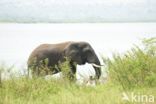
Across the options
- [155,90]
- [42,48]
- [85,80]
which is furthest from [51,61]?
[155,90]

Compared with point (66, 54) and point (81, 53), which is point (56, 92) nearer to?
point (81, 53)

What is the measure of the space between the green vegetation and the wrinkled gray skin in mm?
2643

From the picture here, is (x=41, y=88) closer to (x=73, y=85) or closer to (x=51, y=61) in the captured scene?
(x=73, y=85)

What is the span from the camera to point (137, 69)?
7148mm

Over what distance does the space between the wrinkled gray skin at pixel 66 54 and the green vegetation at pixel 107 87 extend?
2.64 m

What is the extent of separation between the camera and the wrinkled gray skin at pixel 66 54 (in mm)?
10891

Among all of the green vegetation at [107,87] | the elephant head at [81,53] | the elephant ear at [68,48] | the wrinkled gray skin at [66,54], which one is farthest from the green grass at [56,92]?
the elephant ear at [68,48]

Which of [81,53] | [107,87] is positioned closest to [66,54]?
[81,53]

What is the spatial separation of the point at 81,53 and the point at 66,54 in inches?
14.1

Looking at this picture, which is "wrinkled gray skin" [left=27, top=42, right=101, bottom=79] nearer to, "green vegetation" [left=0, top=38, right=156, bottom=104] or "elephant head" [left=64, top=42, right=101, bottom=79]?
"elephant head" [left=64, top=42, right=101, bottom=79]

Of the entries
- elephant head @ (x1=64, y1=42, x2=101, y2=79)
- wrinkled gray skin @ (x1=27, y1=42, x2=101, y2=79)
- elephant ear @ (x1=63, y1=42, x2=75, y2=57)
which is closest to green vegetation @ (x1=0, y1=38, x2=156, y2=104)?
wrinkled gray skin @ (x1=27, y1=42, x2=101, y2=79)

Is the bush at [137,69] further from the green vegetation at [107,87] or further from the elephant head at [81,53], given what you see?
the elephant head at [81,53]

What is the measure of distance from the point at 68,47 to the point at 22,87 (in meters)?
4.43

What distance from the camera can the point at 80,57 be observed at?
1102 centimetres
